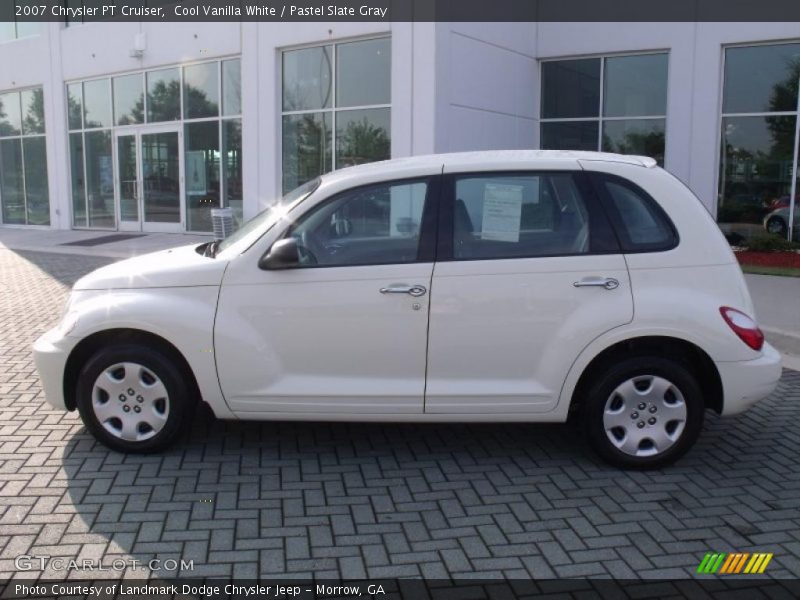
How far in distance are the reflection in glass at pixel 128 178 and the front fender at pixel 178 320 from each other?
53.6ft

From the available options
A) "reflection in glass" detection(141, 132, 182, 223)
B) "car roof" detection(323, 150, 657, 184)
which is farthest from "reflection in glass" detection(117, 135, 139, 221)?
"car roof" detection(323, 150, 657, 184)

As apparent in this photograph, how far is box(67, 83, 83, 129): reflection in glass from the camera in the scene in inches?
803

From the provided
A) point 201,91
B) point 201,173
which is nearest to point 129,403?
point 201,173

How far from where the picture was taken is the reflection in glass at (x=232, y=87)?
55.7 ft

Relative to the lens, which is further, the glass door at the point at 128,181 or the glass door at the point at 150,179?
the glass door at the point at 128,181

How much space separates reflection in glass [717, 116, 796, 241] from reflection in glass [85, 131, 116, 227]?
49.6ft

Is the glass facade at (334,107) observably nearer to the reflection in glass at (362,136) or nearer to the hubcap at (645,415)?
the reflection in glass at (362,136)

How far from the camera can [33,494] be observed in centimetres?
400

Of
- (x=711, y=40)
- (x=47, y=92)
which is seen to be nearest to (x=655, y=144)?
(x=711, y=40)

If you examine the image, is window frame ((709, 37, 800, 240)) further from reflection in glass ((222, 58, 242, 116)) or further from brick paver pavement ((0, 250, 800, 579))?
brick paver pavement ((0, 250, 800, 579))

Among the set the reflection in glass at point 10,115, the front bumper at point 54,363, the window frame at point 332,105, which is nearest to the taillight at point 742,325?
the front bumper at point 54,363

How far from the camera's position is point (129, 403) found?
4492 mm

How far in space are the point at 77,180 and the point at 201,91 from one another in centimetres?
562

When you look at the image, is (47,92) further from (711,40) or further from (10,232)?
(711,40)
